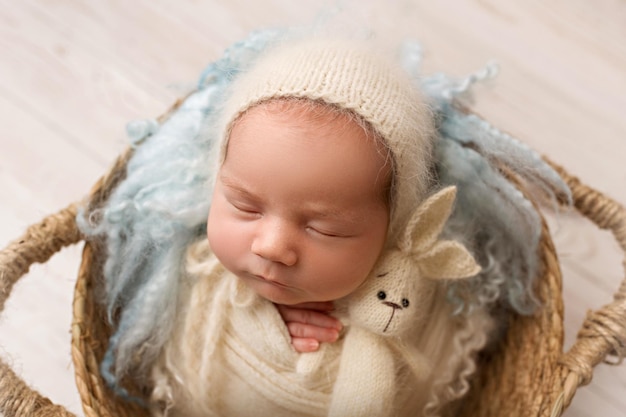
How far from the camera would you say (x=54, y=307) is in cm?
126

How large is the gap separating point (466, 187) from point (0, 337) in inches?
32.2

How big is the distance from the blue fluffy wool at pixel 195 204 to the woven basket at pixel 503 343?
0.09 feet

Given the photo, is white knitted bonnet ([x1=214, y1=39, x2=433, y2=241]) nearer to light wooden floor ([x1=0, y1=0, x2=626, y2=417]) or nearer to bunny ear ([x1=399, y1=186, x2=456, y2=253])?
bunny ear ([x1=399, y1=186, x2=456, y2=253])

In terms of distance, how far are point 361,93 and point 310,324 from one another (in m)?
0.32

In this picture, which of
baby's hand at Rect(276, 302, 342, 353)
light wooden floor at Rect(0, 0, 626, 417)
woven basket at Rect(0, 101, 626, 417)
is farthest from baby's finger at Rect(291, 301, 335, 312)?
light wooden floor at Rect(0, 0, 626, 417)

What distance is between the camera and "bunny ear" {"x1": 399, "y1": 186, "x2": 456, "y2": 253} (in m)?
0.88

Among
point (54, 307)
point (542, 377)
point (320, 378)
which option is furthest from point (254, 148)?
point (54, 307)

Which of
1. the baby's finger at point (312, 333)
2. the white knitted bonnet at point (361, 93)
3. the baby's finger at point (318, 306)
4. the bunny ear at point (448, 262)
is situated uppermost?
the white knitted bonnet at point (361, 93)

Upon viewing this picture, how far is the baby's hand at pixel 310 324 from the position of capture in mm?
930

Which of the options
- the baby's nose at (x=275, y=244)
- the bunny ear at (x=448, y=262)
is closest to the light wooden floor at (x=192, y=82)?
the bunny ear at (x=448, y=262)

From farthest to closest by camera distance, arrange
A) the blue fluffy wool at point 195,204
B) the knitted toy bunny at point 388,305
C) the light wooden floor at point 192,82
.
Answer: the light wooden floor at point 192,82 → the blue fluffy wool at point 195,204 → the knitted toy bunny at point 388,305

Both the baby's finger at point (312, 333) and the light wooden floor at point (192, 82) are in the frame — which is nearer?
the baby's finger at point (312, 333)

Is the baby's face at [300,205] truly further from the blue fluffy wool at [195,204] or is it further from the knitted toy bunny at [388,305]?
the blue fluffy wool at [195,204]

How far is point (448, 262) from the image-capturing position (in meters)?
0.93
